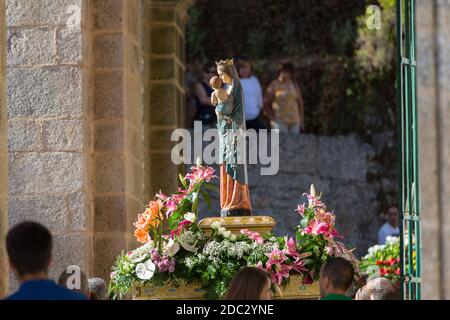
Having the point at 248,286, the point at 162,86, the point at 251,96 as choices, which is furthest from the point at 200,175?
the point at 251,96

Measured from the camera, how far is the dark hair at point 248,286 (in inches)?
216

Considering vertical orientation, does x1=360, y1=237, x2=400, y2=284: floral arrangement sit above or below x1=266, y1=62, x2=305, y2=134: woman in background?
below

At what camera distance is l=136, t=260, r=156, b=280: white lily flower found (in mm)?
7621

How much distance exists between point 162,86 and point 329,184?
7.82m

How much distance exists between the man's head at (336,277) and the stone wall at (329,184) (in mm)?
11824

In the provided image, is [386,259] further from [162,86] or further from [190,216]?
[190,216]

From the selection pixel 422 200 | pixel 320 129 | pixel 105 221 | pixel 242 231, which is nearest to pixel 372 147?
pixel 320 129

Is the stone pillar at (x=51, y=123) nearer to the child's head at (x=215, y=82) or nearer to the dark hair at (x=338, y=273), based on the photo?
the child's head at (x=215, y=82)

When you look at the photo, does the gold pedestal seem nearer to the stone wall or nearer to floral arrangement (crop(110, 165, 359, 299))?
floral arrangement (crop(110, 165, 359, 299))

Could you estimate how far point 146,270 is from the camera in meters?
7.65

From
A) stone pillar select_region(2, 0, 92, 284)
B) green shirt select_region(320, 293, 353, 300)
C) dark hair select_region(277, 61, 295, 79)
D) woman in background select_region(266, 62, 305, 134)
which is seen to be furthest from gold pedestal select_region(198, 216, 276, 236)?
dark hair select_region(277, 61, 295, 79)

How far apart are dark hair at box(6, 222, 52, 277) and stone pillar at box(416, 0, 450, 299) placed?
149 cm
